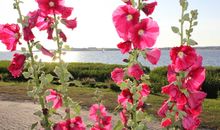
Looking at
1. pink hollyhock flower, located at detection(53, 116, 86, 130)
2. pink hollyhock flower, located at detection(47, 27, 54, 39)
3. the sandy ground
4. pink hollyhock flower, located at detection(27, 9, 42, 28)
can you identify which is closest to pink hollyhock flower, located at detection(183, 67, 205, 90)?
pink hollyhock flower, located at detection(53, 116, 86, 130)

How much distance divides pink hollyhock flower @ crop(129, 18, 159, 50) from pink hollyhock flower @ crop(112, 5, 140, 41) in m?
0.05

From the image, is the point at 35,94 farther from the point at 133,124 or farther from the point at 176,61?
the point at 176,61

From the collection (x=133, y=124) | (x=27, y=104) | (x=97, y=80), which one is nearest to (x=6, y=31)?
(x=133, y=124)

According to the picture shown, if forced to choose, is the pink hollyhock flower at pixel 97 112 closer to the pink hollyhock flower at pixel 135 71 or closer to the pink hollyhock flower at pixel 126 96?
the pink hollyhock flower at pixel 126 96

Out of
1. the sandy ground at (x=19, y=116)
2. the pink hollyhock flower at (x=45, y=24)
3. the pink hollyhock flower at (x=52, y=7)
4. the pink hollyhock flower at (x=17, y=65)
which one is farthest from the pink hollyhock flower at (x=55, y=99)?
the sandy ground at (x=19, y=116)

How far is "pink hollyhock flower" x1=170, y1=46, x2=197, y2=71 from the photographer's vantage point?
2.39m

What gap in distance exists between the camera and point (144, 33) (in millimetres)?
2344

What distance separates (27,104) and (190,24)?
12812mm

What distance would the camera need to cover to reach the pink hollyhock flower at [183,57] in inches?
94.2

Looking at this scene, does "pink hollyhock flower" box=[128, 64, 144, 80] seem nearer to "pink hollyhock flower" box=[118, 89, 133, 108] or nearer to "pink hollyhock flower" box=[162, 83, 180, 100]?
"pink hollyhock flower" box=[162, 83, 180, 100]

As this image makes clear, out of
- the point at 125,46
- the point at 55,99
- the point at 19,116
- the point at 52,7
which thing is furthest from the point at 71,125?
the point at 19,116

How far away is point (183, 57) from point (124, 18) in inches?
14.8

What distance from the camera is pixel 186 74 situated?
248 centimetres

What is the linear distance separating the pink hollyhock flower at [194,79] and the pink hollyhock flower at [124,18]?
17.0 inches
